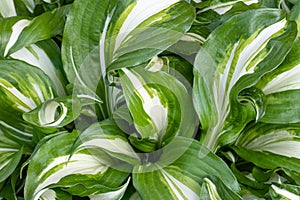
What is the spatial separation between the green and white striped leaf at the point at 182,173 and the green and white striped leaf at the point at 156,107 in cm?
3

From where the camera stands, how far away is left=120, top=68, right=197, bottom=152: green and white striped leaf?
70cm

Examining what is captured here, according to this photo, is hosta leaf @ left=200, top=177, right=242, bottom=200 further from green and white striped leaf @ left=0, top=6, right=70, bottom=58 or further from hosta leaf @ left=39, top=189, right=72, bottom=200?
green and white striped leaf @ left=0, top=6, right=70, bottom=58

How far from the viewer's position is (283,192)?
2.30 feet

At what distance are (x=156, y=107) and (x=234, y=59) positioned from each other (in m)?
0.16

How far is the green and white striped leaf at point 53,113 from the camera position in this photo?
0.71m

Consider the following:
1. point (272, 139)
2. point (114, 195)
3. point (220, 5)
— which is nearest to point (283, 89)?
point (272, 139)

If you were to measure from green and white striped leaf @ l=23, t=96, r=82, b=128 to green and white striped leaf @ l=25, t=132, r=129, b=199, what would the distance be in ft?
0.14

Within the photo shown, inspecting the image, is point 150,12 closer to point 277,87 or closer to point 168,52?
point 168,52

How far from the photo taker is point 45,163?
0.71m

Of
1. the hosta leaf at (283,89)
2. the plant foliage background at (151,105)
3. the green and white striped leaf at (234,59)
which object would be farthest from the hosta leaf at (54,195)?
the hosta leaf at (283,89)

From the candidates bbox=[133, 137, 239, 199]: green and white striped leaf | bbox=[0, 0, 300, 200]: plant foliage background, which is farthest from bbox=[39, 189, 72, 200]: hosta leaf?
bbox=[133, 137, 239, 199]: green and white striped leaf

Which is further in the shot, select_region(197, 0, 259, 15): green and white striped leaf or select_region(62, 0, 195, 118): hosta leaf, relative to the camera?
select_region(197, 0, 259, 15): green and white striped leaf

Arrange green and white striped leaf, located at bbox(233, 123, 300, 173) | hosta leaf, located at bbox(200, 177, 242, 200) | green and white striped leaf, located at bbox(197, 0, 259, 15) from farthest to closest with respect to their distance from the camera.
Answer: green and white striped leaf, located at bbox(197, 0, 259, 15) → green and white striped leaf, located at bbox(233, 123, 300, 173) → hosta leaf, located at bbox(200, 177, 242, 200)

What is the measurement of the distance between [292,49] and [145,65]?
0.80ft
